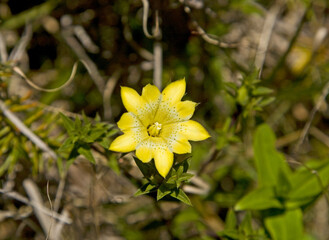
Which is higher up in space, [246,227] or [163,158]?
[163,158]

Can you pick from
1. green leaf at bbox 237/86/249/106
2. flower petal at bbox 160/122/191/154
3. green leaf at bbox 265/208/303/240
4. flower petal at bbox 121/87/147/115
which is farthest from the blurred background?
flower petal at bbox 121/87/147/115

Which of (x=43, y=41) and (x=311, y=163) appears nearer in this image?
(x=311, y=163)

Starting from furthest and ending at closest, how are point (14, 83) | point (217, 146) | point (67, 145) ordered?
point (14, 83), point (217, 146), point (67, 145)

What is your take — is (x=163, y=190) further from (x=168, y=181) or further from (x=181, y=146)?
(x=181, y=146)

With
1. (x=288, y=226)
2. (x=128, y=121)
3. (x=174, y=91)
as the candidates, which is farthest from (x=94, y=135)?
(x=288, y=226)

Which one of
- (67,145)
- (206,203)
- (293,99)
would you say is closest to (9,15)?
(67,145)

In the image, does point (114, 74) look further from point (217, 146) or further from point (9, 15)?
point (217, 146)
